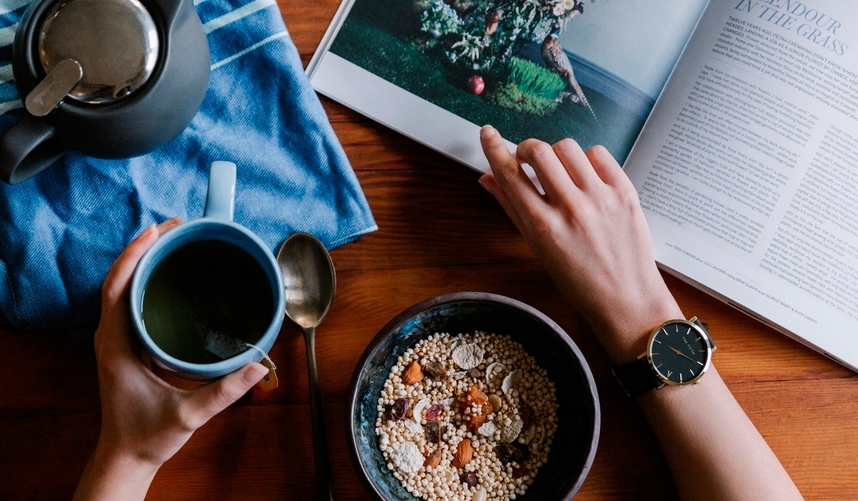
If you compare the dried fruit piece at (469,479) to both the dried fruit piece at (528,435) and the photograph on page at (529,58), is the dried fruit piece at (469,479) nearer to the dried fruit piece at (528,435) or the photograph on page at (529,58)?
the dried fruit piece at (528,435)

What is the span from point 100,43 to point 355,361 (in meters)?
0.37

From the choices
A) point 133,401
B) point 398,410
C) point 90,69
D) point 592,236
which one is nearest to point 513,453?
point 398,410

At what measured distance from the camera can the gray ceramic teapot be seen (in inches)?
20.1

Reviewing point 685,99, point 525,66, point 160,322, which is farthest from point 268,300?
point 685,99

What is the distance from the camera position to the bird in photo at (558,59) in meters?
0.69

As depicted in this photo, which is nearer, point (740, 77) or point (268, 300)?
point (268, 300)

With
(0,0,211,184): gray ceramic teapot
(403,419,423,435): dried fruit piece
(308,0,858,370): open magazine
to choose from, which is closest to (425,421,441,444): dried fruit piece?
(403,419,423,435): dried fruit piece

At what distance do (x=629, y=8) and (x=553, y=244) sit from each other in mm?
271

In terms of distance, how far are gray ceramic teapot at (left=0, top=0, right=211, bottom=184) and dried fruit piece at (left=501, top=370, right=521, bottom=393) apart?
413 mm

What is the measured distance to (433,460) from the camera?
2.07ft

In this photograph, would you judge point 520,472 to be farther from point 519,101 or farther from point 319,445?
point 519,101

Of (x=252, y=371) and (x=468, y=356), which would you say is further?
(x=468, y=356)

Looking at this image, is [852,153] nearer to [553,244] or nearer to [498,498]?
[553,244]

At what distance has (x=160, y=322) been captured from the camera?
1.84 feet
